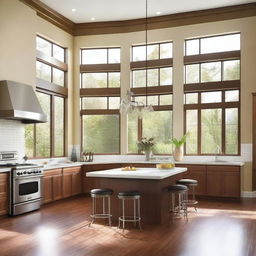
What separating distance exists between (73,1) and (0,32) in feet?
6.73

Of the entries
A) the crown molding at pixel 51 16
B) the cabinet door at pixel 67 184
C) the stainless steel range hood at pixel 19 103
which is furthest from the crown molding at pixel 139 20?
the cabinet door at pixel 67 184

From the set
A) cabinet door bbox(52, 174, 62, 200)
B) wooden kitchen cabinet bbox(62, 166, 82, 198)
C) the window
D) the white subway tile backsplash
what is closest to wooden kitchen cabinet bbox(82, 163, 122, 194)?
wooden kitchen cabinet bbox(62, 166, 82, 198)

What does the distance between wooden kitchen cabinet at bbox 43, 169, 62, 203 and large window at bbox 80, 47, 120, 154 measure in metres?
2.06

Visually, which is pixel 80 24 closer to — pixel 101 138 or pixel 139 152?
pixel 101 138

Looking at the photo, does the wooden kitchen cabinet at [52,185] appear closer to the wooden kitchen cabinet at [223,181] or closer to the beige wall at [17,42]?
the beige wall at [17,42]

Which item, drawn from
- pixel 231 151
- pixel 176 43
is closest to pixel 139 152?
pixel 231 151

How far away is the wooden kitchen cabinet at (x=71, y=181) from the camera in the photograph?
341 inches

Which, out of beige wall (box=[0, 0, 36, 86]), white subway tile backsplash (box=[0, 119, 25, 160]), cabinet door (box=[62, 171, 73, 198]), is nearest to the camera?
white subway tile backsplash (box=[0, 119, 25, 160])

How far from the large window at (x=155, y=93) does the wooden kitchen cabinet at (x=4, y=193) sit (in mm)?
4046

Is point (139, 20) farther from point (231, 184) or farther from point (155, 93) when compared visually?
point (231, 184)

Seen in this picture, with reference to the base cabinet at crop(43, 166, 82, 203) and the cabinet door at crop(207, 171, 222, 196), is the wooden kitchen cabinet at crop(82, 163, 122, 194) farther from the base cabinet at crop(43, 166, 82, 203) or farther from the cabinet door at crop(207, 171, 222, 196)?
the cabinet door at crop(207, 171, 222, 196)

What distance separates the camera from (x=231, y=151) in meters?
9.18

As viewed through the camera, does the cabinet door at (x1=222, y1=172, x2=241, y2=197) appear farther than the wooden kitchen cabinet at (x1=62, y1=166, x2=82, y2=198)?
No

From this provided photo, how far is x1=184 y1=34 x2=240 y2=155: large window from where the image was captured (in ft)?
30.0
